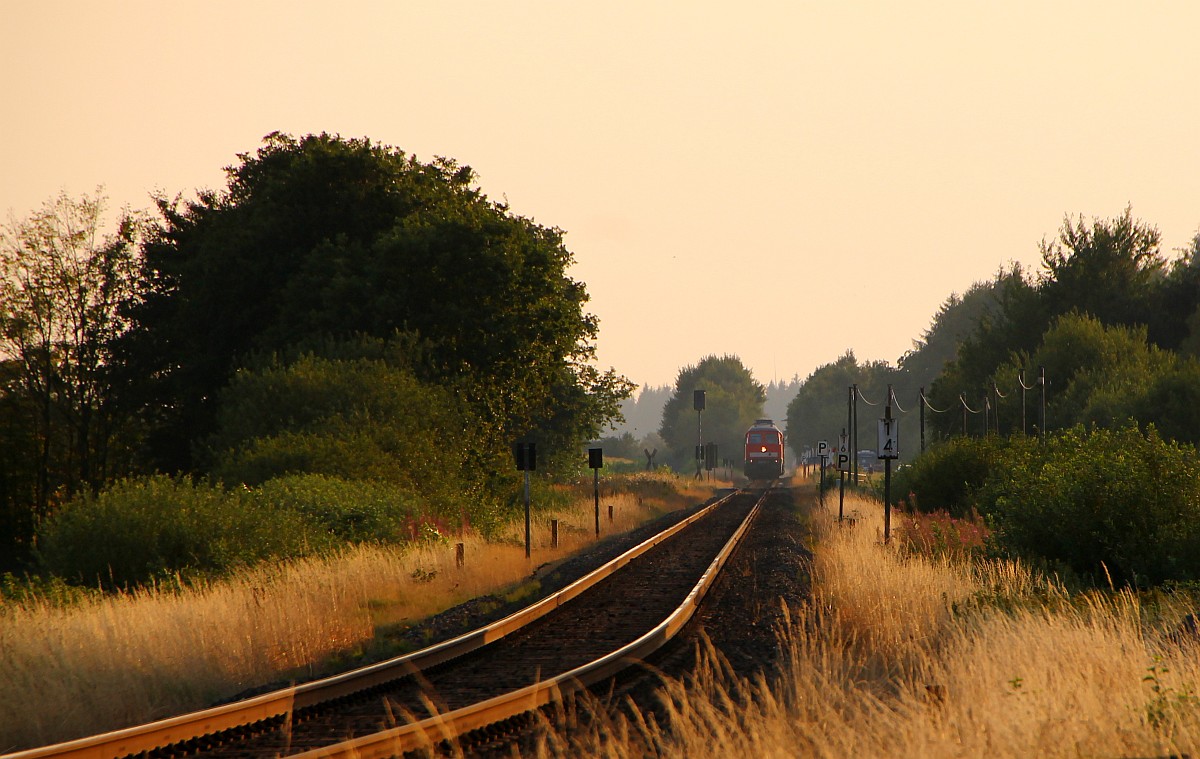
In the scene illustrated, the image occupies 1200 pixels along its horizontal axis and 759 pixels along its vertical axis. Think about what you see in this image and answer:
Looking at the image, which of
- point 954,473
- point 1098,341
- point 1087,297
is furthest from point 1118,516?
point 1087,297

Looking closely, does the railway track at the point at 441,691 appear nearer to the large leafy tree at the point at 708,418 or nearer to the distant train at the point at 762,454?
the distant train at the point at 762,454

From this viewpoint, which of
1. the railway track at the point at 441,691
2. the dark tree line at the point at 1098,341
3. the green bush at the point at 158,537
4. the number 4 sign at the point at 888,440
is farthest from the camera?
the dark tree line at the point at 1098,341

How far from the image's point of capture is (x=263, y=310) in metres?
40.5

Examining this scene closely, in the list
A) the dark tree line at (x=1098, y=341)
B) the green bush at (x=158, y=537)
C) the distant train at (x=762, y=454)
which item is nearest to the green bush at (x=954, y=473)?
the dark tree line at (x=1098, y=341)

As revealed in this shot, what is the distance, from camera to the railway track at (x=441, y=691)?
8898 millimetres

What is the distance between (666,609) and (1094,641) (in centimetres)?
856

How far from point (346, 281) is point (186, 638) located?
24627 mm

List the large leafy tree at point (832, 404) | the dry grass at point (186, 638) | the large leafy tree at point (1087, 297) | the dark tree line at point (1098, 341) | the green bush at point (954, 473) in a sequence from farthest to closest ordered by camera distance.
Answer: the large leafy tree at point (832, 404)
the large leafy tree at point (1087, 297)
the dark tree line at point (1098, 341)
the green bush at point (954, 473)
the dry grass at point (186, 638)

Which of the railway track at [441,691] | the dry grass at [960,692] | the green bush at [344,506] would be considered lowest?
the railway track at [441,691]

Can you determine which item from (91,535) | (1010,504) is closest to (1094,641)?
(1010,504)

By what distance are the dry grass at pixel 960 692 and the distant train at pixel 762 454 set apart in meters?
76.0

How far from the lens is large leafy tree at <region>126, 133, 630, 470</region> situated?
1475 inches

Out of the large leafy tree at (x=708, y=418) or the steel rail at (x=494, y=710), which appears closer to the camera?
the steel rail at (x=494, y=710)

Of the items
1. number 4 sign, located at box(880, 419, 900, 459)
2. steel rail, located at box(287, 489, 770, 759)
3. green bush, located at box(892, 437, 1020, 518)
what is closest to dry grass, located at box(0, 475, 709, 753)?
steel rail, located at box(287, 489, 770, 759)
